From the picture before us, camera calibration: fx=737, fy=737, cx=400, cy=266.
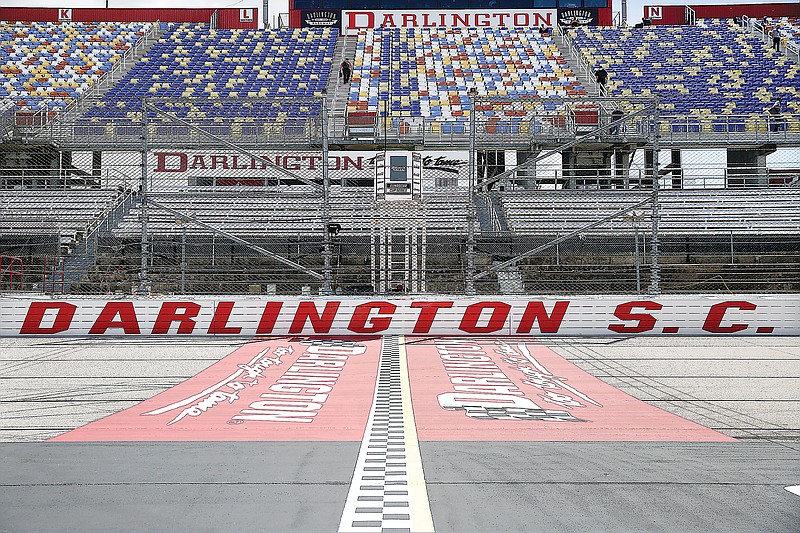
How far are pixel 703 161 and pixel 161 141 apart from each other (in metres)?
13.8

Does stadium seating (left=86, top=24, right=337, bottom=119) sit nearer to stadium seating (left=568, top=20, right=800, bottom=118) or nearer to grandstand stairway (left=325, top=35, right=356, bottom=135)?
grandstand stairway (left=325, top=35, right=356, bottom=135)

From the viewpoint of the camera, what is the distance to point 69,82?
26469 mm

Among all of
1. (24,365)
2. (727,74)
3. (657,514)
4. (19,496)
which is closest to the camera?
(657,514)

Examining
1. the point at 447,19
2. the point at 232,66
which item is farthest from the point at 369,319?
the point at 447,19

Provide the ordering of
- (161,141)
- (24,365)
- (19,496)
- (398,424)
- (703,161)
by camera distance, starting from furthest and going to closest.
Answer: (703,161) < (161,141) < (24,365) < (398,424) < (19,496)

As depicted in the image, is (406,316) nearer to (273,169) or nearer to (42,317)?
(42,317)

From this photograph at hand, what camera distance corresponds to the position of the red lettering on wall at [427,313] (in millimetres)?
10250

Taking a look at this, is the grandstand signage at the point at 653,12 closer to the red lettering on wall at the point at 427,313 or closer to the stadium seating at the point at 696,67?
the stadium seating at the point at 696,67

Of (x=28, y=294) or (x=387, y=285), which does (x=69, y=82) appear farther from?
(x=387, y=285)

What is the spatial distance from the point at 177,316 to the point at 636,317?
21.1 feet

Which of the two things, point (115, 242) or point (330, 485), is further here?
point (115, 242)

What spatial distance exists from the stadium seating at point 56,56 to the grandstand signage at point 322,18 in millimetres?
7233

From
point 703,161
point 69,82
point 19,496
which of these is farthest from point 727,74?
point 19,496

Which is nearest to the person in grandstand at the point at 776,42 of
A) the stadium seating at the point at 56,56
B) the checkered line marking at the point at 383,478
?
the stadium seating at the point at 56,56
